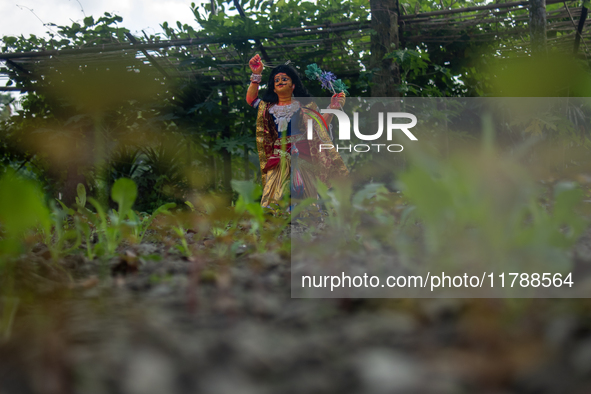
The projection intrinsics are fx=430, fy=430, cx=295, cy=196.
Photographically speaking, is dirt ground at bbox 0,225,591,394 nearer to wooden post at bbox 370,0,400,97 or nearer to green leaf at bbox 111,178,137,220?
green leaf at bbox 111,178,137,220

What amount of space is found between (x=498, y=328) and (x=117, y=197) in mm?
1105

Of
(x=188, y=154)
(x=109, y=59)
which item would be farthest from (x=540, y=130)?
(x=109, y=59)

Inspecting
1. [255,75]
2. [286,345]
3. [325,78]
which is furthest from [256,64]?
[286,345]

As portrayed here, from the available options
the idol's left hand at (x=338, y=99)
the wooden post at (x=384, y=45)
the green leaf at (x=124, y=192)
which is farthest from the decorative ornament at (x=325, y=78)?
the green leaf at (x=124, y=192)

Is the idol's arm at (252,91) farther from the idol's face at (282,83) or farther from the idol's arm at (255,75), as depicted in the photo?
the idol's face at (282,83)

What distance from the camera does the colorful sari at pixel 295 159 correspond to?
11.7ft

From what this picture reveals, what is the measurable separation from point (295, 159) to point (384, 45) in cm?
237

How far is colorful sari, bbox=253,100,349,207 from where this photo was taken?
356cm

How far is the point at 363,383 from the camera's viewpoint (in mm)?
433

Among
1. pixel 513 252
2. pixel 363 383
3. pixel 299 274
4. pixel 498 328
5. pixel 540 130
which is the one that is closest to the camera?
pixel 363 383

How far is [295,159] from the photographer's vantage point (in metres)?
3.69

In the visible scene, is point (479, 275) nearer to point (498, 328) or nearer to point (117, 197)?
point (498, 328)

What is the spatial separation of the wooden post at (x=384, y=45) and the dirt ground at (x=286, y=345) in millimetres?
4774

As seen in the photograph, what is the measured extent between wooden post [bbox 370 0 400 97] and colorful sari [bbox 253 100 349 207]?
174 centimetres
